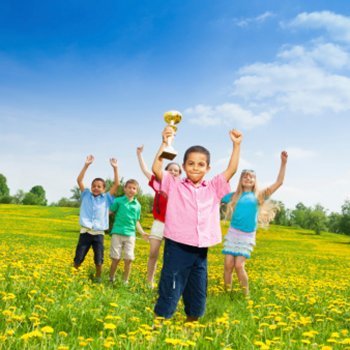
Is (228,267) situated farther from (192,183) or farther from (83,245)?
(192,183)

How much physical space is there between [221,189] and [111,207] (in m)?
4.02

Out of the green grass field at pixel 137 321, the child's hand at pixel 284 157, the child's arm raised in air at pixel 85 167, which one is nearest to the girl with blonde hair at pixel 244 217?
the child's hand at pixel 284 157

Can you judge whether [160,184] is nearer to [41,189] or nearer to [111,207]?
[111,207]

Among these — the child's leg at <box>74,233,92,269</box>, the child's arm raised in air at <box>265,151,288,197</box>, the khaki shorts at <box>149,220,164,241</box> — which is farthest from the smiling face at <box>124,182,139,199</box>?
the child's arm raised in air at <box>265,151,288,197</box>

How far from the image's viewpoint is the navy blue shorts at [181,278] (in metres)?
4.29

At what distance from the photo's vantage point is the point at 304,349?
389 cm

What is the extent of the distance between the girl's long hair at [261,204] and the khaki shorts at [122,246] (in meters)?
1.91

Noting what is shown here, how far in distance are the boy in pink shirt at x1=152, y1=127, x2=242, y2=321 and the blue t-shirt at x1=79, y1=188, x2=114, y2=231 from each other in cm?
370

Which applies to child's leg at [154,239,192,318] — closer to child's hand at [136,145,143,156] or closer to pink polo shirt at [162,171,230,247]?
pink polo shirt at [162,171,230,247]

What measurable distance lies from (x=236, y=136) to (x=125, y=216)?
411cm

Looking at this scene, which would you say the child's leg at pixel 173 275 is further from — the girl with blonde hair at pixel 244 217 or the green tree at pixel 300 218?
the green tree at pixel 300 218

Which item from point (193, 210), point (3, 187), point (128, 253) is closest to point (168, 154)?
point (193, 210)

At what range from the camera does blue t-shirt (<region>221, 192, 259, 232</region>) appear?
23.2 ft

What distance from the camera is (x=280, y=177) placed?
22.1 feet
